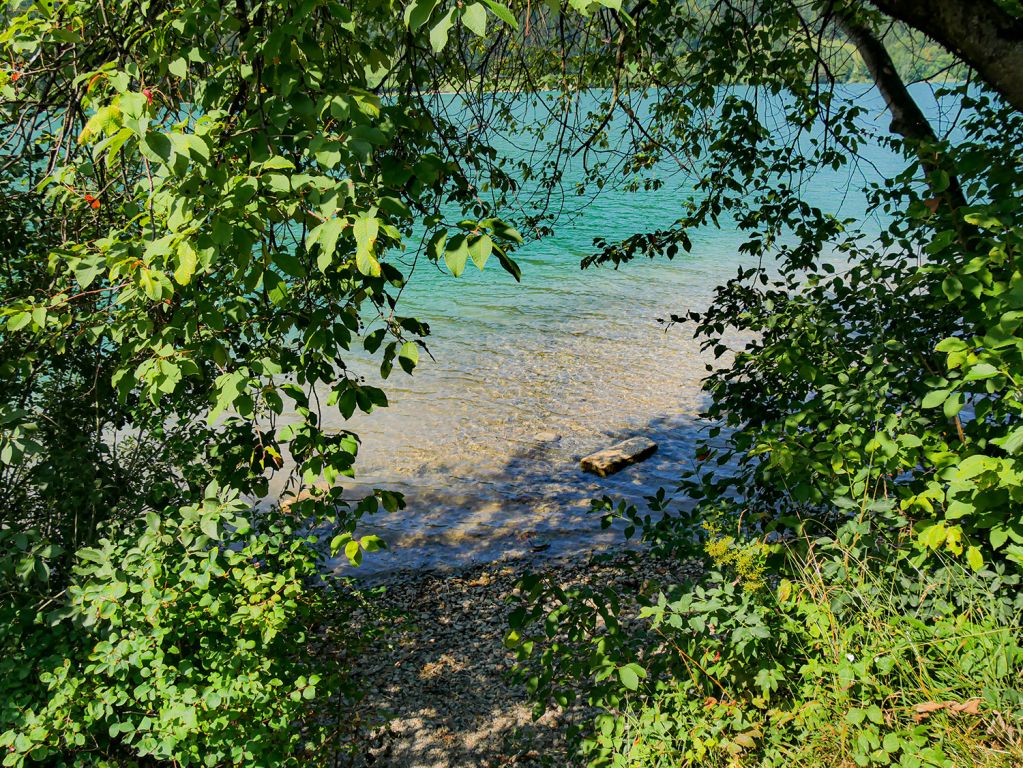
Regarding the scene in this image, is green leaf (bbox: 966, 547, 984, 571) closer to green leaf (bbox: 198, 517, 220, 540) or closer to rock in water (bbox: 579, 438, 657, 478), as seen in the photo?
green leaf (bbox: 198, 517, 220, 540)

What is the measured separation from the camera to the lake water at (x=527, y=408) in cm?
714

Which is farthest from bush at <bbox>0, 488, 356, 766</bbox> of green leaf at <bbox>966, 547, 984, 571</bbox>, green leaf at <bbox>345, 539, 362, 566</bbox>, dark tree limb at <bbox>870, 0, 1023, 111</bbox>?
dark tree limb at <bbox>870, 0, 1023, 111</bbox>

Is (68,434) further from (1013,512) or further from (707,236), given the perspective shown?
(707,236)

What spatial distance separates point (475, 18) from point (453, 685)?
4022mm

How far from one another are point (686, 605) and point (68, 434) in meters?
2.97

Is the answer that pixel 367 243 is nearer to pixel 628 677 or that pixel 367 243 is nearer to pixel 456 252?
pixel 456 252

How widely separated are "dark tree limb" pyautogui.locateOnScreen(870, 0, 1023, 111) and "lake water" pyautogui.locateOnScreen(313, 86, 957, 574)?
213 cm

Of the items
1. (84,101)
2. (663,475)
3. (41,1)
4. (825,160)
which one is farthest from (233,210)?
(663,475)

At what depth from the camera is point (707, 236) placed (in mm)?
20953

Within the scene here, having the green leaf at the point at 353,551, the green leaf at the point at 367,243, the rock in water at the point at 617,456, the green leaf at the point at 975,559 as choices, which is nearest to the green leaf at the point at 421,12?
the green leaf at the point at 367,243

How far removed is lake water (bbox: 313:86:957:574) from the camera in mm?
7141

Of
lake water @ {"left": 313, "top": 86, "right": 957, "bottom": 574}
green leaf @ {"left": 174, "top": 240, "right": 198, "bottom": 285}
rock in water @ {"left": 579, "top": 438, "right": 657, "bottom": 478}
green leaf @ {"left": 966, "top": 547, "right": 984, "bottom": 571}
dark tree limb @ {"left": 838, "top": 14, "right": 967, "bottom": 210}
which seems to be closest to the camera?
green leaf @ {"left": 174, "top": 240, "right": 198, "bottom": 285}

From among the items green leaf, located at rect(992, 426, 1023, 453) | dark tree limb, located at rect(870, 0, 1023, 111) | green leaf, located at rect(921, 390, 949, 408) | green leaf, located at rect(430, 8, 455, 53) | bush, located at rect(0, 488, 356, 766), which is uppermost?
dark tree limb, located at rect(870, 0, 1023, 111)

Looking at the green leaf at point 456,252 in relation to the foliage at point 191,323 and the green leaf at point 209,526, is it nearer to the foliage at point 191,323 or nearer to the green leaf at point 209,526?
the foliage at point 191,323
